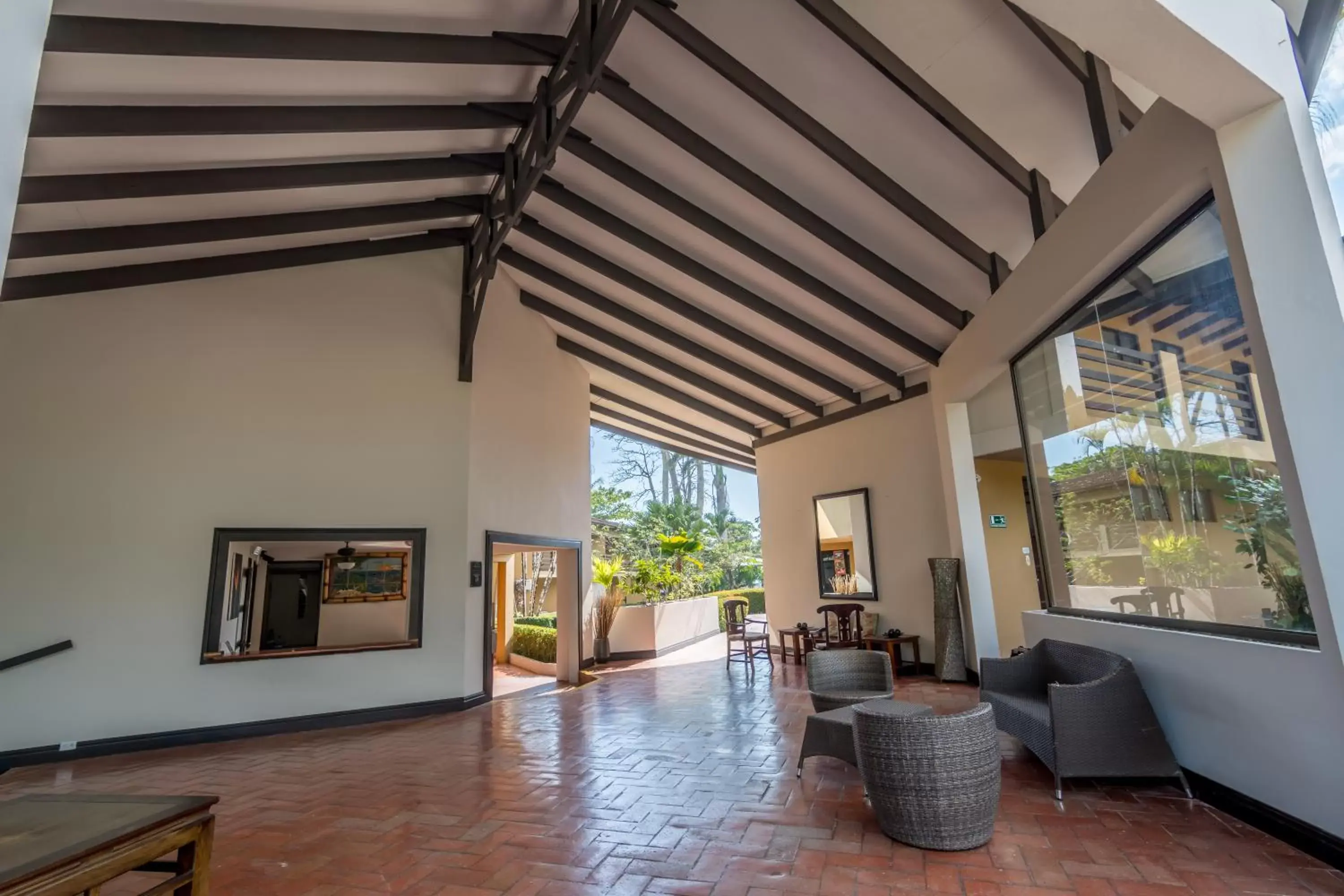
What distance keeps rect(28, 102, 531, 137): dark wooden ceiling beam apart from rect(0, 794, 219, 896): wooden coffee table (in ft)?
11.5

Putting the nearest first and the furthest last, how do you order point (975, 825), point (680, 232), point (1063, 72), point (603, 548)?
point (975, 825) < point (1063, 72) < point (680, 232) < point (603, 548)

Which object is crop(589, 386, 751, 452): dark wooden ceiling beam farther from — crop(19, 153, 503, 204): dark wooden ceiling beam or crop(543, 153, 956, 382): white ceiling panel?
crop(19, 153, 503, 204): dark wooden ceiling beam

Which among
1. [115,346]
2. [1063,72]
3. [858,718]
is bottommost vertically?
[858,718]

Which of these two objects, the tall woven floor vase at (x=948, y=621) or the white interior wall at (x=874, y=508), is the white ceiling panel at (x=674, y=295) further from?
the tall woven floor vase at (x=948, y=621)

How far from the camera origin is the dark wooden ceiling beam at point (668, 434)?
10930 millimetres

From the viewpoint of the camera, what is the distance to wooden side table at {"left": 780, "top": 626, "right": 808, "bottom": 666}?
24.0 ft

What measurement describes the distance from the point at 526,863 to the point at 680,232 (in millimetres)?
4827

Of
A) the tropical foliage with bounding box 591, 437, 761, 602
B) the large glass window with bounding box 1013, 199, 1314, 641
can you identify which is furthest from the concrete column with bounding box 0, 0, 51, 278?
the tropical foliage with bounding box 591, 437, 761, 602

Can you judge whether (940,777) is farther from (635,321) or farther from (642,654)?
(642,654)

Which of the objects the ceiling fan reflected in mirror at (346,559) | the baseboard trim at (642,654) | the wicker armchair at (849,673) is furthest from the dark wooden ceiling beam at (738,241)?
the baseboard trim at (642,654)

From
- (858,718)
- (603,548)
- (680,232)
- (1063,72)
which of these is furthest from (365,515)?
(603,548)

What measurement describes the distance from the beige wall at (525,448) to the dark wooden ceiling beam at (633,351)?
219 millimetres

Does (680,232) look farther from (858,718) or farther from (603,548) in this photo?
(603,548)

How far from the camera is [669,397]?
8914mm
